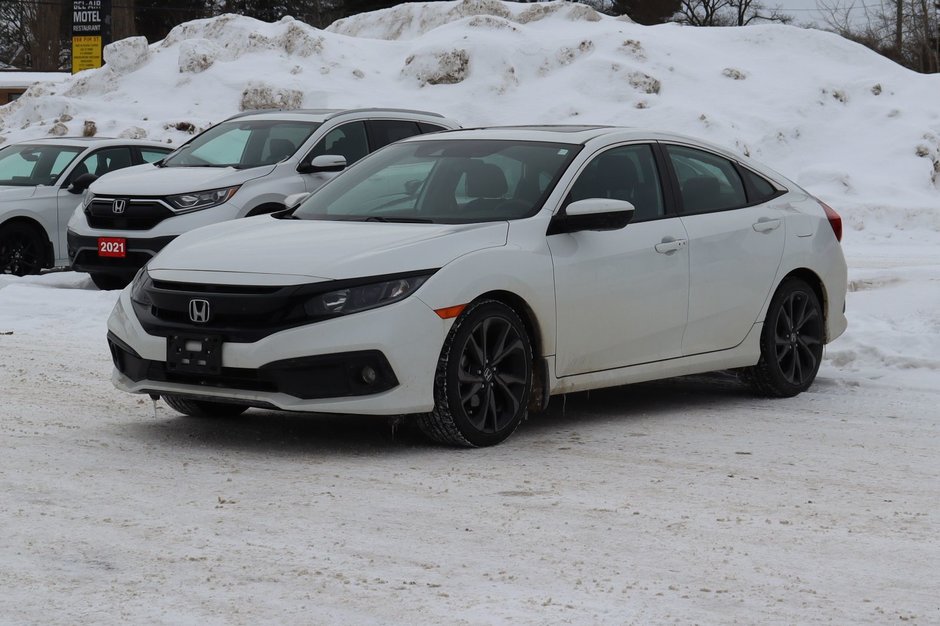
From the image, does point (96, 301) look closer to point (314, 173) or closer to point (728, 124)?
point (314, 173)

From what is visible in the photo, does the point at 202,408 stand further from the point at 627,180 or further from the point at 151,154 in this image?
the point at 151,154

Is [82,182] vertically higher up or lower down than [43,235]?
higher up

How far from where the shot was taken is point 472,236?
23.8ft

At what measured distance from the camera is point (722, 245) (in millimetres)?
8508

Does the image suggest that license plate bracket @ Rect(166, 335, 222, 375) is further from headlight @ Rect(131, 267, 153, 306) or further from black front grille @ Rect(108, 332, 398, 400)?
headlight @ Rect(131, 267, 153, 306)

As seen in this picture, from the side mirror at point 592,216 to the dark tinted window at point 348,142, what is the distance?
7.34 m

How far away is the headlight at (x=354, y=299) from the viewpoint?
675 centimetres

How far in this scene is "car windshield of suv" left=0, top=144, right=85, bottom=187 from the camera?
16.2m

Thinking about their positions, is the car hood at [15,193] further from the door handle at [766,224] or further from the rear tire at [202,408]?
the door handle at [766,224]

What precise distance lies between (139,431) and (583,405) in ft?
8.57

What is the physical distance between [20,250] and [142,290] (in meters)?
9.02

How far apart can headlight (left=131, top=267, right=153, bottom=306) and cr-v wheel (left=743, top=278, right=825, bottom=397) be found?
3647mm

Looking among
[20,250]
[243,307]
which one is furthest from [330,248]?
[20,250]

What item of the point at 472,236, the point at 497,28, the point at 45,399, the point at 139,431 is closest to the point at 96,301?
the point at 45,399
